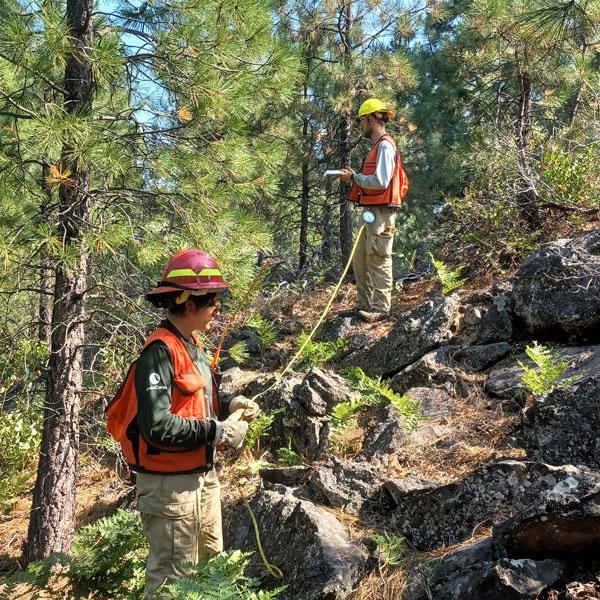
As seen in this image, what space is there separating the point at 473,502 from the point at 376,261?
13.8ft

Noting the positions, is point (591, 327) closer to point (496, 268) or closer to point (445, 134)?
A: point (496, 268)

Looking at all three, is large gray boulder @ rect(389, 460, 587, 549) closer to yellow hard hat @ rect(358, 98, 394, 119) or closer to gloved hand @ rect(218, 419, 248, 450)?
gloved hand @ rect(218, 419, 248, 450)

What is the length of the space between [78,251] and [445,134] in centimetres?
1368

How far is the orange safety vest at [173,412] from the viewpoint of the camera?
323cm

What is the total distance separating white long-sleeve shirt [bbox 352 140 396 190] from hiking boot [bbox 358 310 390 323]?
1636mm

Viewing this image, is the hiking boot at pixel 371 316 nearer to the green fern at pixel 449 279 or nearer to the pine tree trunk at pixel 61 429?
the green fern at pixel 449 279

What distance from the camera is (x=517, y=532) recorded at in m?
2.99

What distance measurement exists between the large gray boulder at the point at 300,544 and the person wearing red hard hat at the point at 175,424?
0.64 metres

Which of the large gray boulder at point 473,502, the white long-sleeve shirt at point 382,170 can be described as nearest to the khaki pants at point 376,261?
the white long-sleeve shirt at point 382,170

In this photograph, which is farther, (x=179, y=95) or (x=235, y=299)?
(x=235, y=299)

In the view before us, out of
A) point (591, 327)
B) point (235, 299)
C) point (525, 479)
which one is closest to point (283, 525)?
point (525, 479)

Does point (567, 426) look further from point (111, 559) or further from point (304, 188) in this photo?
point (304, 188)

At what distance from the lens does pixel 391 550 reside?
357 cm

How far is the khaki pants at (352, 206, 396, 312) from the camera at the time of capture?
24.6ft
